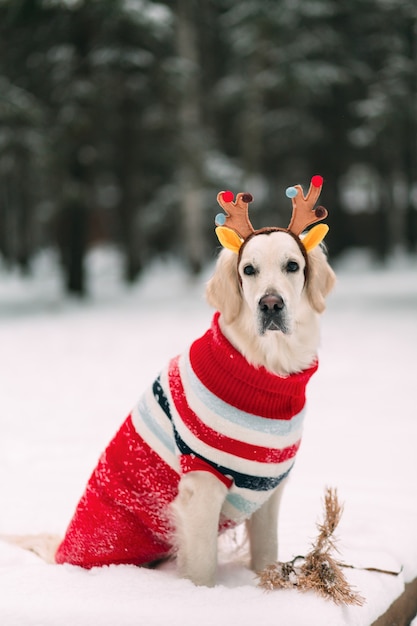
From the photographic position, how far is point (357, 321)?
10461 mm

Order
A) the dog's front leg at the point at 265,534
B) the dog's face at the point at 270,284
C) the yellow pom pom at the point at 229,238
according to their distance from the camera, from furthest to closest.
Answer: the dog's front leg at the point at 265,534
the yellow pom pom at the point at 229,238
the dog's face at the point at 270,284

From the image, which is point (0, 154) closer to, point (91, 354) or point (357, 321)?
point (91, 354)

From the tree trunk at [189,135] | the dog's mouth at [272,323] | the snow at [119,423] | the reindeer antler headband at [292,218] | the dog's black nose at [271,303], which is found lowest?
the snow at [119,423]

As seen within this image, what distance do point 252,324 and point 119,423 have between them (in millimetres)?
3174

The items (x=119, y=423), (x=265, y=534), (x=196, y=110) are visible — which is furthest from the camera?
(x=196, y=110)

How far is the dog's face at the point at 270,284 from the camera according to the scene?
2.25m

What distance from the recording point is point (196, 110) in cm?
1647

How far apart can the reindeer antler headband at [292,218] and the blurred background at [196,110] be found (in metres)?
9.37

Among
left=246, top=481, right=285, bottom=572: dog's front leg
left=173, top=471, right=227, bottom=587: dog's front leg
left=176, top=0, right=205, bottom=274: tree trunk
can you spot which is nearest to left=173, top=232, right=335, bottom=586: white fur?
left=173, top=471, right=227, bottom=587: dog's front leg

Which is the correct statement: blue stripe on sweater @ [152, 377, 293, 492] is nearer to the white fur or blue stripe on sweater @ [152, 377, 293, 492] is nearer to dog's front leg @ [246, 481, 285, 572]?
the white fur

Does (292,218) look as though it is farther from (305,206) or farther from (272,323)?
(272,323)

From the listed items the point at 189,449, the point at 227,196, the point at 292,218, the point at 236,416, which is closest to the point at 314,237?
the point at 292,218

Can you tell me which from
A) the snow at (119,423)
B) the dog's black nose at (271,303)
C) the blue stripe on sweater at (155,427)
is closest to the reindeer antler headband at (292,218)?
the dog's black nose at (271,303)

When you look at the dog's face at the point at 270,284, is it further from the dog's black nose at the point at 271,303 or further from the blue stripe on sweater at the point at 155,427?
the blue stripe on sweater at the point at 155,427
